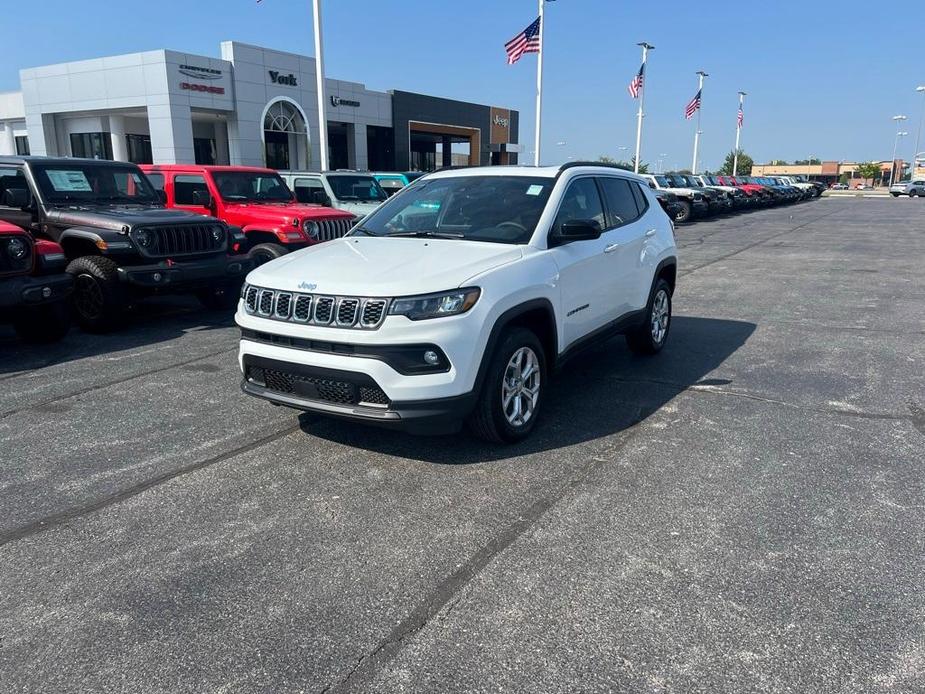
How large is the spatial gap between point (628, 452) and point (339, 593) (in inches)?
88.1

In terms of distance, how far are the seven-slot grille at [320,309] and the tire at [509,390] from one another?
754mm

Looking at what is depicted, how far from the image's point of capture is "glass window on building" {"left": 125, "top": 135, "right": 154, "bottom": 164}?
3444 cm

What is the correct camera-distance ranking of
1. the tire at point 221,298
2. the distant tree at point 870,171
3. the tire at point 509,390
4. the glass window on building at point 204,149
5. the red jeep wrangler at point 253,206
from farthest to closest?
the distant tree at point 870,171 → the glass window on building at point 204,149 → the red jeep wrangler at point 253,206 → the tire at point 221,298 → the tire at point 509,390

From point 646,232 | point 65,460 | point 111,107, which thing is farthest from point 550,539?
point 111,107

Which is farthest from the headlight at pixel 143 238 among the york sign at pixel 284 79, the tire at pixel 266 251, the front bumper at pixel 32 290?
the york sign at pixel 284 79

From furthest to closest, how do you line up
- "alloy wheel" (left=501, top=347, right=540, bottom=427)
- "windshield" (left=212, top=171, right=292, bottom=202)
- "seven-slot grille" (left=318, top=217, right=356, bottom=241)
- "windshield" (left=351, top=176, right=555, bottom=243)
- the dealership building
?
the dealership building
"windshield" (left=212, top=171, right=292, bottom=202)
"seven-slot grille" (left=318, top=217, right=356, bottom=241)
"windshield" (left=351, top=176, right=555, bottom=243)
"alloy wheel" (left=501, top=347, right=540, bottom=427)

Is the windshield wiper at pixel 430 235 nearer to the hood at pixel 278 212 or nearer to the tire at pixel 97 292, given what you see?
the tire at pixel 97 292

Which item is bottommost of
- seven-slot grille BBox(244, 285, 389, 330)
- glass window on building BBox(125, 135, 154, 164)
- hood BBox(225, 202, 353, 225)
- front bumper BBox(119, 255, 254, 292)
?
front bumper BBox(119, 255, 254, 292)

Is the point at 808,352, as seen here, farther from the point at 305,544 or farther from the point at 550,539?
the point at 305,544

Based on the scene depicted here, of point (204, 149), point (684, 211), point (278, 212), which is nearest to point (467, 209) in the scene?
point (278, 212)

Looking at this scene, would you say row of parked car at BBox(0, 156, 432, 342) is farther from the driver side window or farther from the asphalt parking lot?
the driver side window

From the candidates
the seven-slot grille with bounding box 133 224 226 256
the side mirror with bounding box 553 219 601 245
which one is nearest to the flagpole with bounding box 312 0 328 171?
the seven-slot grille with bounding box 133 224 226 256

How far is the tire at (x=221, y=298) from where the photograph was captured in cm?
934

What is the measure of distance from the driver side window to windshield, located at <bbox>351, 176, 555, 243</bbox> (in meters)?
0.16
